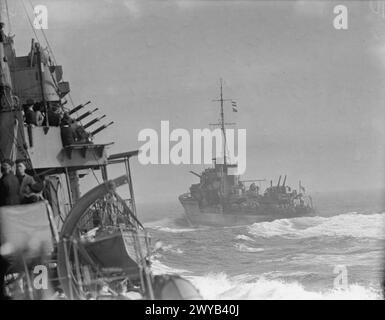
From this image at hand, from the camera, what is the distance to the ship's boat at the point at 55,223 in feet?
26.2

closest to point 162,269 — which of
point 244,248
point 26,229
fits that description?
point 244,248

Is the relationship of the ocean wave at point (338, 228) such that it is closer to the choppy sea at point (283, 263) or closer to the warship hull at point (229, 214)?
the choppy sea at point (283, 263)

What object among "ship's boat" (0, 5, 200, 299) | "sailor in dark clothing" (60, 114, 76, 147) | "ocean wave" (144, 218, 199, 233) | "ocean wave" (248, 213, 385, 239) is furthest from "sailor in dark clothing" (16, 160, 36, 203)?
"ocean wave" (144, 218, 199, 233)

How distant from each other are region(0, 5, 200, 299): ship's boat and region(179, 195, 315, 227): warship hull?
24.6 m

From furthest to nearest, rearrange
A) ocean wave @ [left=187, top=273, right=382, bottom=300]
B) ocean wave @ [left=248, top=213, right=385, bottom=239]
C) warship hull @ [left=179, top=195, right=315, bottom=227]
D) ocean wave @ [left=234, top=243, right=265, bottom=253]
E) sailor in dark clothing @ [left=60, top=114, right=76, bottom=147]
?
Answer: warship hull @ [left=179, top=195, right=315, bottom=227], ocean wave @ [left=248, top=213, right=385, bottom=239], ocean wave @ [left=234, top=243, right=265, bottom=253], ocean wave @ [left=187, top=273, right=382, bottom=300], sailor in dark clothing @ [left=60, top=114, right=76, bottom=147]

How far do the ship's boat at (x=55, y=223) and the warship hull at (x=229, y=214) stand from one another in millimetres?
24581

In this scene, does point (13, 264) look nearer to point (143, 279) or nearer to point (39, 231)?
point (39, 231)

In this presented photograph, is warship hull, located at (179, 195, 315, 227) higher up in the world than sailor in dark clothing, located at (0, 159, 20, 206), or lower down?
lower down

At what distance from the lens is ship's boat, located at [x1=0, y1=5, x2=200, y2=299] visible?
7992 millimetres

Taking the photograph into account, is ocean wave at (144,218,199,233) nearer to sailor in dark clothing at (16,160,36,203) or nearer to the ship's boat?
the ship's boat

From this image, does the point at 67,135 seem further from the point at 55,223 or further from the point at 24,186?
the point at 24,186

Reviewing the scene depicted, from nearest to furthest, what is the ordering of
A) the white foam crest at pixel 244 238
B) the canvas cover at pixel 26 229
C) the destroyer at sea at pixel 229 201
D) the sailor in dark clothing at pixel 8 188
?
the canvas cover at pixel 26 229, the sailor in dark clothing at pixel 8 188, the white foam crest at pixel 244 238, the destroyer at sea at pixel 229 201

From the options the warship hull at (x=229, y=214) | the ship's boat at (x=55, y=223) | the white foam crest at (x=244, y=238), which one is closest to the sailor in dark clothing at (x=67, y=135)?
the ship's boat at (x=55, y=223)
